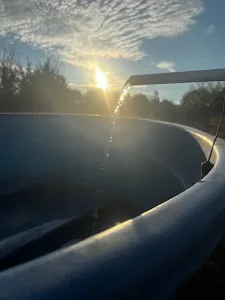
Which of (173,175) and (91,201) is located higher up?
(173,175)

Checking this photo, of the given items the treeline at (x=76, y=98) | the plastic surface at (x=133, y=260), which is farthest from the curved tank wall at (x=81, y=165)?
the treeline at (x=76, y=98)

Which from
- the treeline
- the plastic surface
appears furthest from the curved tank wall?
the treeline

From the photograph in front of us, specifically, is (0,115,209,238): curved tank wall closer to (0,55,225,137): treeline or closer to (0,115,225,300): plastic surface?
(0,115,225,300): plastic surface

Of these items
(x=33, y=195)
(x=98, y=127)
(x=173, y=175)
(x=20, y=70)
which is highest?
(x=20, y=70)

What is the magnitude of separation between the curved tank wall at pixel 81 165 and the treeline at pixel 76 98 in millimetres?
6026

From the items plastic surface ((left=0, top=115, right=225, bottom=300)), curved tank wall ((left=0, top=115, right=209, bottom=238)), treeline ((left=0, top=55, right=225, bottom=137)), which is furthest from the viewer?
treeline ((left=0, top=55, right=225, bottom=137))

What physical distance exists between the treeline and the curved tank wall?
6026 millimetres

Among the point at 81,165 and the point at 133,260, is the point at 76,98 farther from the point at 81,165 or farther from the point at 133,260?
the point at 133,260

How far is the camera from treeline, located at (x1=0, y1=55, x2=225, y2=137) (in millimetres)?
12008

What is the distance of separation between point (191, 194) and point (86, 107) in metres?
12.8

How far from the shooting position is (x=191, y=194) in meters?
0.85

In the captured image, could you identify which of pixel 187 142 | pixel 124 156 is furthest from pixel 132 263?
pixel 124 156

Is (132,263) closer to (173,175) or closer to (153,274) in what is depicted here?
(153,274)

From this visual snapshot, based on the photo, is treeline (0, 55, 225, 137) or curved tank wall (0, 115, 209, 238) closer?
curved tank wall (0, 115, 209, 238)
